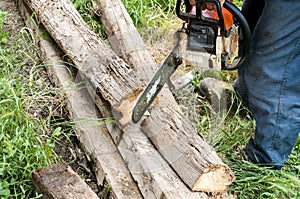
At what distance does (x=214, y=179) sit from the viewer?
241cm

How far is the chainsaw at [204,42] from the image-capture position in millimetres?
2359

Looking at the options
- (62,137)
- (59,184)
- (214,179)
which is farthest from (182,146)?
(62,137)

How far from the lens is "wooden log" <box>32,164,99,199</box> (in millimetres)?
2283

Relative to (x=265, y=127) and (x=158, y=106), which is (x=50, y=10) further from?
(x=265, y=127)

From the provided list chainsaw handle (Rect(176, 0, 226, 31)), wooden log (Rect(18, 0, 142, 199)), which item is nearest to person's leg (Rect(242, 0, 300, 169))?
chainsaw handle (Rect(176, 0, 226, 31))

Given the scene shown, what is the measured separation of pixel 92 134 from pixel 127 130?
0.77 ft

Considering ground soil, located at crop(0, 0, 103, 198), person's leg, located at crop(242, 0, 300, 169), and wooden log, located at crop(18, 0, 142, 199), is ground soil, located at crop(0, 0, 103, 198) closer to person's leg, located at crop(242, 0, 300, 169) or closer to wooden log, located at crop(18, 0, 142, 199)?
wooden log, located at crop(18, 0, 142, 199)

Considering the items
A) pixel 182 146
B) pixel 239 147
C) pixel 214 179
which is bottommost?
pixel 239 147

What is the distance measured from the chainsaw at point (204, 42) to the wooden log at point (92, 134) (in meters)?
0.27

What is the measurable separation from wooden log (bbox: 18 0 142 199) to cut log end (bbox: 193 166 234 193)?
1.15 feet

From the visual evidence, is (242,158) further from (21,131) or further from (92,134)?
(21,131)

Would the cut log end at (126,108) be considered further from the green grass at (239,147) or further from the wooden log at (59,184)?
the green grass at (239,147)

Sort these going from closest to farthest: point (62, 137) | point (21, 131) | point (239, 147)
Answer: point (21, 131) < point (62, 137) < point (239, 147)

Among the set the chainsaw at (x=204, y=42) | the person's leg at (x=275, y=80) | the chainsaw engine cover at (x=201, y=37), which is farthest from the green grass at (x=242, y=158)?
the chainsaw engine cover at (x=201, y=37)
